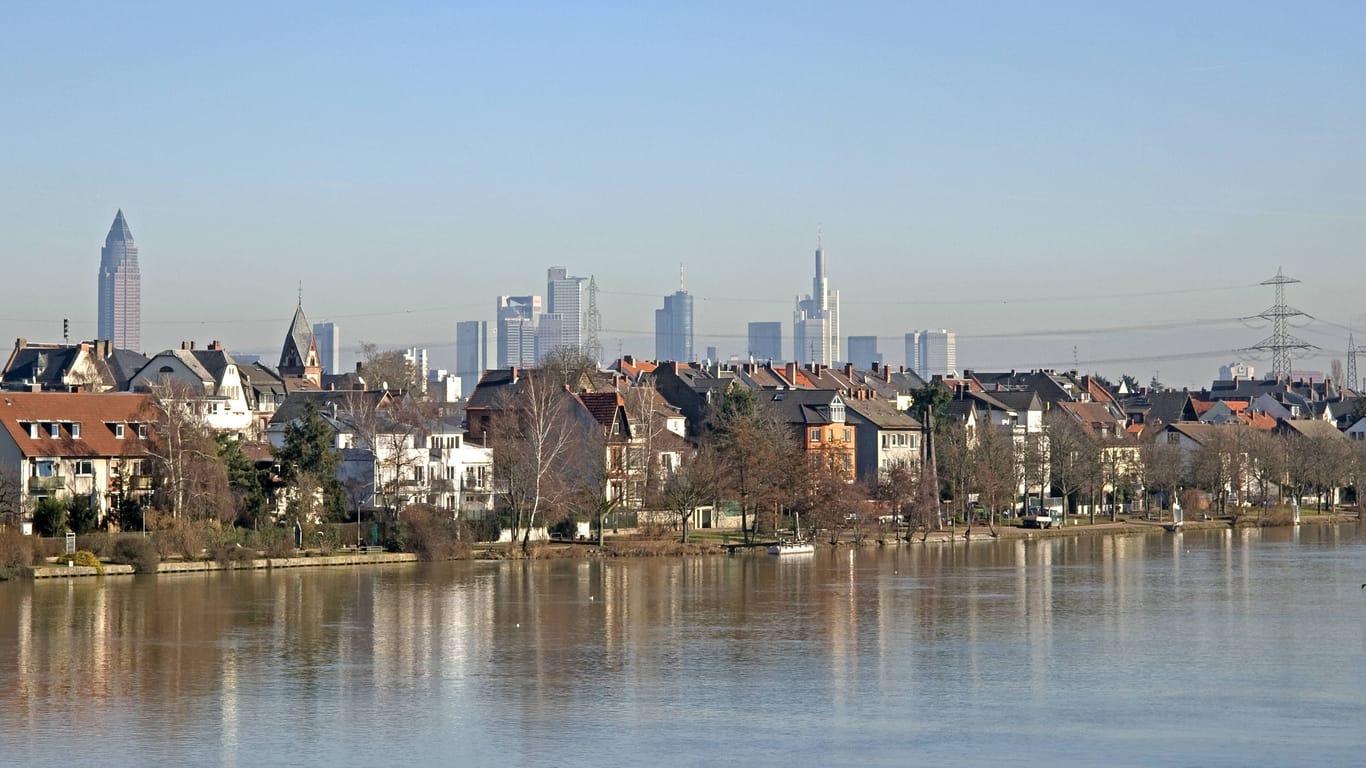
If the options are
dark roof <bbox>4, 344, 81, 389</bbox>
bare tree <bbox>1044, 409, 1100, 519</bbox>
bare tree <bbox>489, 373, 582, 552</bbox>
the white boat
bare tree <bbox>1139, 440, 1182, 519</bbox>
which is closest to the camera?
bare tree <bbox>489, 373, 582, 552</bbox>

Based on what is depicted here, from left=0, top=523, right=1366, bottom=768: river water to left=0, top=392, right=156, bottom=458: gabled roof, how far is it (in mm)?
7693

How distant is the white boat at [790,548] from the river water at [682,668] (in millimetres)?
7530

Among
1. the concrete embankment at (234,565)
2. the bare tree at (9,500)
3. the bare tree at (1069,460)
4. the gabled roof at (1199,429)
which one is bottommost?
the concrete embankment at (234,565)

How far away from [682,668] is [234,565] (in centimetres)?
2510

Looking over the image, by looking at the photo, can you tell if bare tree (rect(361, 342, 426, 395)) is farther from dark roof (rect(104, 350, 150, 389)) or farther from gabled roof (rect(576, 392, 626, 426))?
gabled roof (rect(576, 392, 626, 426))

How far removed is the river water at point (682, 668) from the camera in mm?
28188

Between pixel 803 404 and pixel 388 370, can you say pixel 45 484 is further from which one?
pixel 388 370

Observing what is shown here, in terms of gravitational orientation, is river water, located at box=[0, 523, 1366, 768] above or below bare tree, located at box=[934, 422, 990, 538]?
below

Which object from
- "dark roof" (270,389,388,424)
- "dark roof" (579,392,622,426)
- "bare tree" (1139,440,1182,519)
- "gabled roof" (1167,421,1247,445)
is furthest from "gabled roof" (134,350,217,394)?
"gabled roof" (1167,421,1247,445)

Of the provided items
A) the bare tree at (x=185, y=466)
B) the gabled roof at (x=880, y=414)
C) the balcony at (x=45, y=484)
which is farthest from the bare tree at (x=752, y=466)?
the balcony at (x=45, y=484)

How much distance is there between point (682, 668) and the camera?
36406 millimetres

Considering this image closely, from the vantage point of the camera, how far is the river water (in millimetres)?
28188

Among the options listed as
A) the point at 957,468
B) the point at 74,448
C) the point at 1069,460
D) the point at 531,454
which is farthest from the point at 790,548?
the point at 1069,460

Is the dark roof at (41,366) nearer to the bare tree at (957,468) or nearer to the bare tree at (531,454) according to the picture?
the bare tree at (531,454)
